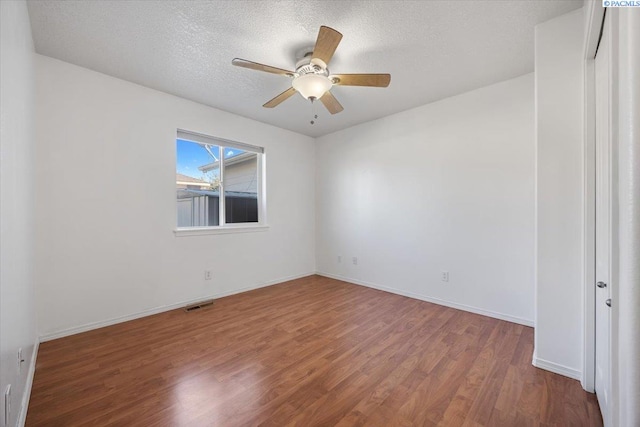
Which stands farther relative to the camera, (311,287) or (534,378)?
(311,287)

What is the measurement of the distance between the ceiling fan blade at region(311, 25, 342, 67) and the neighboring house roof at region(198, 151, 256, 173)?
2.32 meters

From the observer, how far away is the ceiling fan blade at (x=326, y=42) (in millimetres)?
1578

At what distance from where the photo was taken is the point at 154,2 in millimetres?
1712

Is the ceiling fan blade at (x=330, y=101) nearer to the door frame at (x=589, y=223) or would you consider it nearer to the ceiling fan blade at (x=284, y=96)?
the ceiling fan blade at (x=284, y=96)

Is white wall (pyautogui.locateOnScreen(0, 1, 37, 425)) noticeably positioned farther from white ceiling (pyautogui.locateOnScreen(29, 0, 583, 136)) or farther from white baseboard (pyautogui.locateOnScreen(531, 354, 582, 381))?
white baseboard (pyautogui.locateOnScreen(531, 354, 582, 381))

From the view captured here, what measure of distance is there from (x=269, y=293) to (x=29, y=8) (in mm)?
3466

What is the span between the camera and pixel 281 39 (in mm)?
2045

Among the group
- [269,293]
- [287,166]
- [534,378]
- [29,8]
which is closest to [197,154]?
[287,166]

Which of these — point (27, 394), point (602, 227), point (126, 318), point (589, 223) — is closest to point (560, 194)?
A: point (589, 223)

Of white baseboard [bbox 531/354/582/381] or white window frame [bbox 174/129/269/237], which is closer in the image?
white baseboard [bbox 531/354/582/381]

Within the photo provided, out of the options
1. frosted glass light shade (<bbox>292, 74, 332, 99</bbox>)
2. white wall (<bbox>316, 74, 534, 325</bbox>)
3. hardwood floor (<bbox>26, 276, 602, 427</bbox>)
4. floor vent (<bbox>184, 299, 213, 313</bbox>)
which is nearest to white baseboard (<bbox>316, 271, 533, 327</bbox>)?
white wall (<bbox>316, 74, 534, 325</bbox>)

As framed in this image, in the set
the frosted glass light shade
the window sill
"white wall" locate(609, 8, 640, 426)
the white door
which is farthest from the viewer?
the window sill

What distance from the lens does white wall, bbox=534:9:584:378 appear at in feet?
5.74

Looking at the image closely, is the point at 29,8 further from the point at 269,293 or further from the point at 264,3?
the point at 269,293
